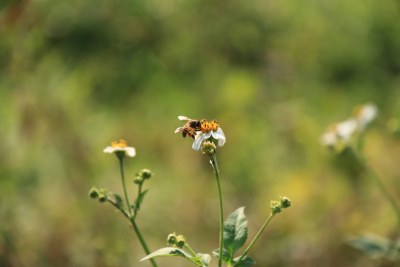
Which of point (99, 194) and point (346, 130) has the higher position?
point (346, 130)

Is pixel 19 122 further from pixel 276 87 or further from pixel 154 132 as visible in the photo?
pixel 276 87

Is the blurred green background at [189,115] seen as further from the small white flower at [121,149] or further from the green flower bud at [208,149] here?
the green flower bud at [208,149]

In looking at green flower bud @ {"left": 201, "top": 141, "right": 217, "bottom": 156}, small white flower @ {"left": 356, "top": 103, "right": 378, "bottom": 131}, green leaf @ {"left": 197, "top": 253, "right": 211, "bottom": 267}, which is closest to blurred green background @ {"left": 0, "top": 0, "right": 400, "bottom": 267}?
small white flower @ {"left": 356, "top": 103, "right": 378, "bottom": 131}

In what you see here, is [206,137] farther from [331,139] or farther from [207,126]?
[331,139]

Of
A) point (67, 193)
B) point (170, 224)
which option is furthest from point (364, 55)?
point (67, 193)

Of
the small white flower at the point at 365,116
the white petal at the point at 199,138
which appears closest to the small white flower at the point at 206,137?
the white petal at the point at 199,138

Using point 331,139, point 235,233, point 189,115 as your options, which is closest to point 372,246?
point 331,139
